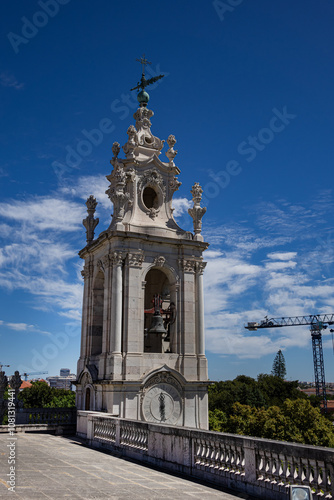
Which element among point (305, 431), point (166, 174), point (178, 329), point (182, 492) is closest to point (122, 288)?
point (178, 329)

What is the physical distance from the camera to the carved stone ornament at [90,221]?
29.0 meters

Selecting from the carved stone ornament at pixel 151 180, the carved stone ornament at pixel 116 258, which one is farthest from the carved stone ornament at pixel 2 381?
the carved stone ornament at pixel 151 180

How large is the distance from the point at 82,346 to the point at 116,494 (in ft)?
60.0

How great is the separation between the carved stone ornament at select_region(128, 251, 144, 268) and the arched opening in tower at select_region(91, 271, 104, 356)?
2830mm

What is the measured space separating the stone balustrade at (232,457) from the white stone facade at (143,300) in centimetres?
718

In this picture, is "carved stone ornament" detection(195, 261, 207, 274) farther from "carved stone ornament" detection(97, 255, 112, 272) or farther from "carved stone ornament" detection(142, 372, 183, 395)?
"carved stone ornament" detection(142, 372, 183, 395)

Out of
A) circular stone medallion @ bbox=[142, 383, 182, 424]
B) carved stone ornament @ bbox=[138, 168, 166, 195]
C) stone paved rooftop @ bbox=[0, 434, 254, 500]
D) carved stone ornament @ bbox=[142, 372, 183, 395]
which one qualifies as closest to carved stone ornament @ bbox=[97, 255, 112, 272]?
carved stone ornament @ bbox=[138, 168, 166, 195]

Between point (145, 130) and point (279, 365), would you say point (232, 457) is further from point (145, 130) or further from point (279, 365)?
point (279, 365)

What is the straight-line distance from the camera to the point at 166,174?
28141 millimetres

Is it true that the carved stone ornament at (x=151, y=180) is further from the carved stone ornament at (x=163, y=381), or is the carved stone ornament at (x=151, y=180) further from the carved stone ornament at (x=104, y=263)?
the carved stone ornament at (x=163, y=381)

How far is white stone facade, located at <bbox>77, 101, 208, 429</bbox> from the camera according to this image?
23438 millimetres

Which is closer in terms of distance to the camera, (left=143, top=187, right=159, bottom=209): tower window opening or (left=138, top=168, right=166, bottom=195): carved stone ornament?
(left=138, top=168, right=166, bottom=195): carved stone ornament

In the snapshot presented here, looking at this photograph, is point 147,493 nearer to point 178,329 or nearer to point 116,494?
point 116,494

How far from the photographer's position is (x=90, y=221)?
95.7 feet
